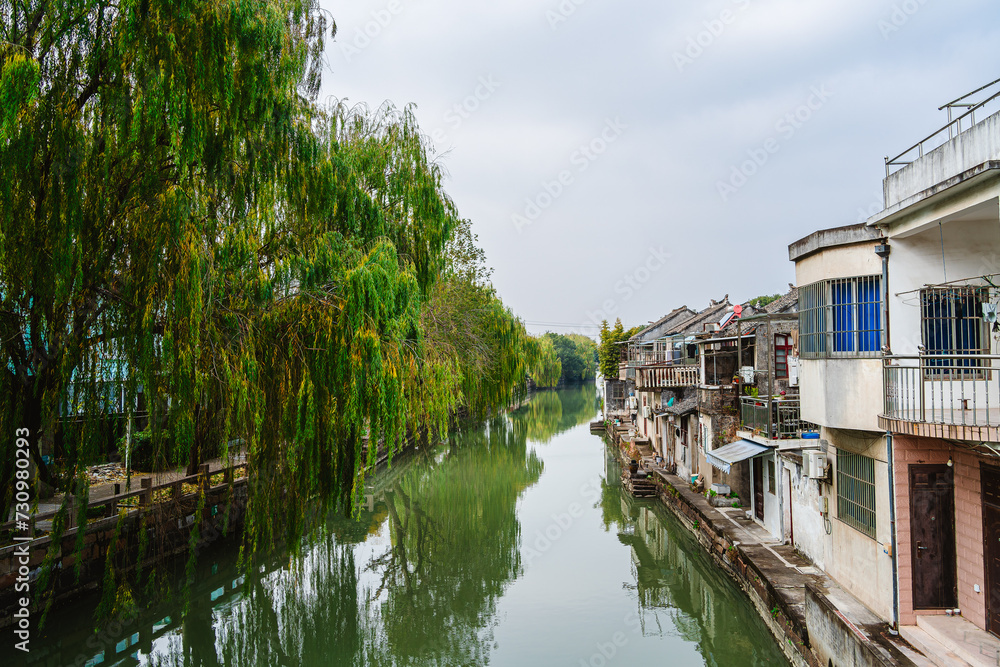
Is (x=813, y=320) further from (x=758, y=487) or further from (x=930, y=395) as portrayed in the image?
(x=758, y=487)

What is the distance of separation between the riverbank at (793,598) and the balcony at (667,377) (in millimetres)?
4255

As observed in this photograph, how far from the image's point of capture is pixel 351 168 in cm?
888

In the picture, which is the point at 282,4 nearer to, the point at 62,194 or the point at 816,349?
the point at 62,194

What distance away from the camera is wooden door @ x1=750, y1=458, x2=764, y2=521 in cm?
1268

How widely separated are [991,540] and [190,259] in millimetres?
8341

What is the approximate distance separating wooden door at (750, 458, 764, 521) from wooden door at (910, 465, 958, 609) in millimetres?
6008

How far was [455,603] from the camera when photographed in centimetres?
1075

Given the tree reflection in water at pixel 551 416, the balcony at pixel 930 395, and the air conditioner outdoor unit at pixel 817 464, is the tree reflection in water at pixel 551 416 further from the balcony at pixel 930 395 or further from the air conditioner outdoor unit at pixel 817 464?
the balcony at pixel 930 395

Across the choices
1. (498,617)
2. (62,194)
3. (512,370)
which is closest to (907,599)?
(498,617)

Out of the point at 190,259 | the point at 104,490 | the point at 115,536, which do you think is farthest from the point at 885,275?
the point at 104,490

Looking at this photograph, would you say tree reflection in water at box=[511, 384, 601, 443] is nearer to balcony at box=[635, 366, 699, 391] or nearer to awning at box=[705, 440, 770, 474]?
balcony at box=[635, 366, 699, 391]

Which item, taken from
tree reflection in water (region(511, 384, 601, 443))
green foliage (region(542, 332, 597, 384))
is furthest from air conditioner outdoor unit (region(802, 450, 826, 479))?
green foliage (region(542, 332, 597, 384))

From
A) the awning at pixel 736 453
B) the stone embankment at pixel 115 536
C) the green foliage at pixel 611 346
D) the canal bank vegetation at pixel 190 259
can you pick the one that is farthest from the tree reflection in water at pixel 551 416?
the canal bank vegetation at pixel 190 259
